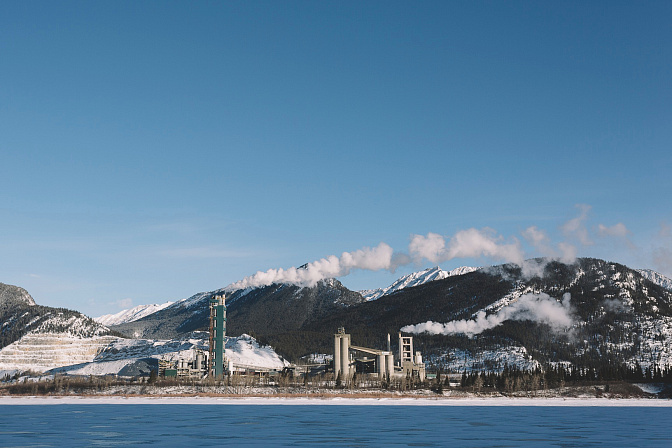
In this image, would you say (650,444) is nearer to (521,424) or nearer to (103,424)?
(521,424)

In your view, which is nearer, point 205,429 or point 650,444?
point 650,444

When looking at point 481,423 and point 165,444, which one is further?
point 481,423

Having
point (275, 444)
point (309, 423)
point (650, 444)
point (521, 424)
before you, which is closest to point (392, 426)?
point (309, 423)

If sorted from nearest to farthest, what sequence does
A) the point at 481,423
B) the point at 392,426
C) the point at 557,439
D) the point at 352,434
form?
the point at 557,439 < the point at 352,434 < the point at 392,426 < the point at 481,423

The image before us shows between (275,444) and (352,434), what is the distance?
1555 cm

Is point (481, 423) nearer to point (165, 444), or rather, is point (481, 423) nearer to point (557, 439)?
point (557, 439)

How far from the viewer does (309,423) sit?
103875mm

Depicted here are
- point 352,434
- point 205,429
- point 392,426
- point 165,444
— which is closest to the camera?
point 165,444

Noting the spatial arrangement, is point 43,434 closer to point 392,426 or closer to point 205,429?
point 205,429

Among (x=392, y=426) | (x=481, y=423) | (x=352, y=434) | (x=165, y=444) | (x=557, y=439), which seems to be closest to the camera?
(x=165, y=444)

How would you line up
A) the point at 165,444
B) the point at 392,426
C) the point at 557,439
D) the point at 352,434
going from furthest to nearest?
the point at 392,426 → the point at 352,434 → the point at 557,439 → the point at 165,444

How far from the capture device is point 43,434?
82500 mm

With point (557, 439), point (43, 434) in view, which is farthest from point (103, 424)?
point (557, 439)

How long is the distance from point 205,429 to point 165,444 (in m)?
20.2
